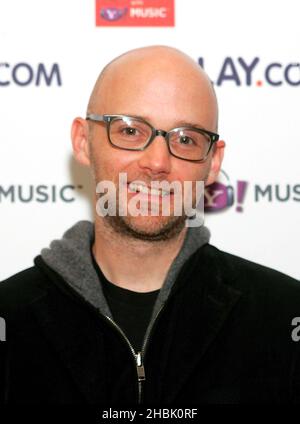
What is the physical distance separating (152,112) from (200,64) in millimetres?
417

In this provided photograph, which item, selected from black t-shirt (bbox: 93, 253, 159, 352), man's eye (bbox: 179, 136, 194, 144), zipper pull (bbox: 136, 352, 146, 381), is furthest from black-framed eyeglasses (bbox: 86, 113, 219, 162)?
zipper pull (bbox: 136, 352, 146, 381)

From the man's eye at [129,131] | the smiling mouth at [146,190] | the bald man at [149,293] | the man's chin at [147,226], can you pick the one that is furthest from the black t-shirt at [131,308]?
the man's eye at [129,131]

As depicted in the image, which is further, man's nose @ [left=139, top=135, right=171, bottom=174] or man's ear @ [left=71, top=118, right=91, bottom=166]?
man's ear @ [left=71, top=118, right=91, bottom=166]

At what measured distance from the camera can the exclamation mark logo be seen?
1797 mm

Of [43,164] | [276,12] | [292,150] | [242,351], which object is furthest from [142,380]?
[276,12]

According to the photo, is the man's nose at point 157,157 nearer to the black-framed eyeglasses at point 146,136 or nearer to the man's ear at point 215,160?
the black-framed eyeglasses at point 146,136

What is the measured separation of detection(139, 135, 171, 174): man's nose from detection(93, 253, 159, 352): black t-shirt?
11.8 inches

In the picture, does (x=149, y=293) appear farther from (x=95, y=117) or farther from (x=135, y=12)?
(x=135, y=12)

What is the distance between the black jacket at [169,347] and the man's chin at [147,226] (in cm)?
9

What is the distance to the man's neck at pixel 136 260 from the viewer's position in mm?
1495

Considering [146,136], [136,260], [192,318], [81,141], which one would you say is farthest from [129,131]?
[192,318]

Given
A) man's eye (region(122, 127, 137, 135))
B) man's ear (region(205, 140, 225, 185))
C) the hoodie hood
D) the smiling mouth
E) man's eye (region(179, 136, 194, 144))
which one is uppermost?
man's eye (region(122, 127, 137, 135))

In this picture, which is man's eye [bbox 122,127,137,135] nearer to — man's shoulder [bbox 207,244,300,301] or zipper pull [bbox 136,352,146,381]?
man's shoulder [bbox 207,244,300,301]

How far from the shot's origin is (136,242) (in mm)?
1481
